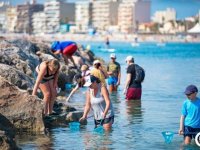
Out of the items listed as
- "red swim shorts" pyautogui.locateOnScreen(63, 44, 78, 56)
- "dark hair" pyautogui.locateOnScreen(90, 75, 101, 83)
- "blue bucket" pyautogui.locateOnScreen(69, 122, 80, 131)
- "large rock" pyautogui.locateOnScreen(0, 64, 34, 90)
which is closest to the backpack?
"large rock" pyautogui.locateOnScreen(0, 64, 34, 90)

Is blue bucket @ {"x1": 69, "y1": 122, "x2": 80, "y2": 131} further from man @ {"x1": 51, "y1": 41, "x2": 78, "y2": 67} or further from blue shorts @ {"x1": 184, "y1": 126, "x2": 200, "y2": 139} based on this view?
man @ {"x1": 51, "y1": 41, "x2": 78, "y2": 67}

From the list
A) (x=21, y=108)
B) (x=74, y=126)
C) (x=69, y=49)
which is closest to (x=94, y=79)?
(x=21, y=108)

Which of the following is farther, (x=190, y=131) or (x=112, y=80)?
(x=112, y=80)

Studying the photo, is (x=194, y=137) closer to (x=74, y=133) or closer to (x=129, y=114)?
(x=74, y=133)

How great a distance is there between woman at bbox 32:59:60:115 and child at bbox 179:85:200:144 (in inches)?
131

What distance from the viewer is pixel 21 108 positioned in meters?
12.5

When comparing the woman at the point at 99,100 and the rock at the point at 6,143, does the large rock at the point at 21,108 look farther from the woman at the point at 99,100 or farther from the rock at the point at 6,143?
the rock at the point at 6,143

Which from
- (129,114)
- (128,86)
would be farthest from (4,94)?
(128,86)

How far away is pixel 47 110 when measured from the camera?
45.5 ft

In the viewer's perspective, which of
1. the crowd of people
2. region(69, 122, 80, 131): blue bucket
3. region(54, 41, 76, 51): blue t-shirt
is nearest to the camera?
the crowd of people

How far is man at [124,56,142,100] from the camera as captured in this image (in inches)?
695

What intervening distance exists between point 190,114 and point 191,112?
0.14 feet

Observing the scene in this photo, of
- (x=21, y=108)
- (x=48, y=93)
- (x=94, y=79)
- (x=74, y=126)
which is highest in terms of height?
(x=94, y=79)

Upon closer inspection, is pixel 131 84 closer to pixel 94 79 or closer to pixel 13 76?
pixel 13 76
